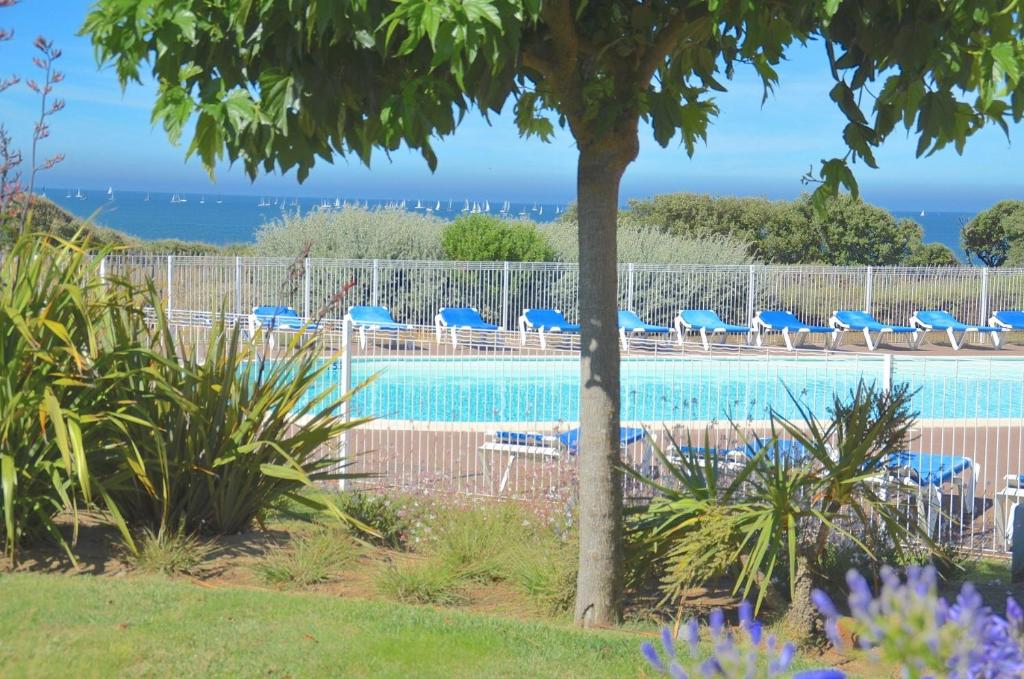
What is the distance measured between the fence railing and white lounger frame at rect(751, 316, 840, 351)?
145cm

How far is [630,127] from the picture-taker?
201 inches

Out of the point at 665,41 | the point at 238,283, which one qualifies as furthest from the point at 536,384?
the point at 238,283

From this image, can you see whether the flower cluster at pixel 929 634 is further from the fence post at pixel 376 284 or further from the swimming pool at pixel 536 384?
the fence post at pixel 376 284

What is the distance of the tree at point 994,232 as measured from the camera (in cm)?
3822

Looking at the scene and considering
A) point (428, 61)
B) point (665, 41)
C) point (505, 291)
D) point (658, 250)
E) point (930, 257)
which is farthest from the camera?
point (930, 257)

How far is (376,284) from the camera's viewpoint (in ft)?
78.5

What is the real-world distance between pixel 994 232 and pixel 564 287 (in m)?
21.3

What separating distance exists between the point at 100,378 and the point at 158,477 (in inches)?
26.3

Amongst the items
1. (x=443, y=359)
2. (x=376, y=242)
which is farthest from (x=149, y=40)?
(x=376, y=242)

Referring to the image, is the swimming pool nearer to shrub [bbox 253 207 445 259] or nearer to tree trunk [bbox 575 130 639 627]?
tree trunk [bbox 575 130 639 627]

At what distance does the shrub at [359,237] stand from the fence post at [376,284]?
113 inches

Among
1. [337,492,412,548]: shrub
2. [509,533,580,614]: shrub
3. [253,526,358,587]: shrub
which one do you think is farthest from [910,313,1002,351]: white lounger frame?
[253,526,358,587]: shrub

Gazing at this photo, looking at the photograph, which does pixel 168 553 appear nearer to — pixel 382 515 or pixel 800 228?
pixel 382 515

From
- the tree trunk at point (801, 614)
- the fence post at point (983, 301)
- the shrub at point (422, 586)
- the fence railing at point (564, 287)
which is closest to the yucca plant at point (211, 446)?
the shrub at point (422, 586)
